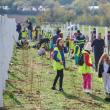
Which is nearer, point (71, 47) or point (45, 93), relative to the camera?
point (45, 93)

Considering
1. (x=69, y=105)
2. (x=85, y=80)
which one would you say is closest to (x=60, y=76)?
(x=85, y=80)

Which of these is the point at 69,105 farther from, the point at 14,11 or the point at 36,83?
the point at 14,11

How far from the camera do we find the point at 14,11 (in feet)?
381

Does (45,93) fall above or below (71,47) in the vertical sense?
below

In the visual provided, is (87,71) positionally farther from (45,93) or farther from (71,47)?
(71,47)

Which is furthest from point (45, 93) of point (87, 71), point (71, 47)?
point (71, 47)

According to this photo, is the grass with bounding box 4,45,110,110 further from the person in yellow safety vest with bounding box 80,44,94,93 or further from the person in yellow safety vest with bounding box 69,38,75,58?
the person in yellow safety vest with bounding box 69,38,75,58

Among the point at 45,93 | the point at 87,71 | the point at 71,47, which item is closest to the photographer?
the point at 45,93

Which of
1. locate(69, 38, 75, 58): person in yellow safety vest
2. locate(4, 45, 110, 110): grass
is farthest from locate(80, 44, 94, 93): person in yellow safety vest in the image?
locate(69, 38, 75, 58): person in yellow safety vest

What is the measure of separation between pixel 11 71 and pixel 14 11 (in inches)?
3793

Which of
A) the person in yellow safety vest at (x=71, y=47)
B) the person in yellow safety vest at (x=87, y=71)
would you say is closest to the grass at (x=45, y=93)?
the person in yellow safety vest at (x=87, y=71)

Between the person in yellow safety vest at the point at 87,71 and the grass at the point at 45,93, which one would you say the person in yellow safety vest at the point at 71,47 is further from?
the person in yellow safety vest at the point at 87,71

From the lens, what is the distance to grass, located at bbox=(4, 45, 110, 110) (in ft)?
45.2

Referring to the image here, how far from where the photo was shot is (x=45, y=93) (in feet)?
52.0
